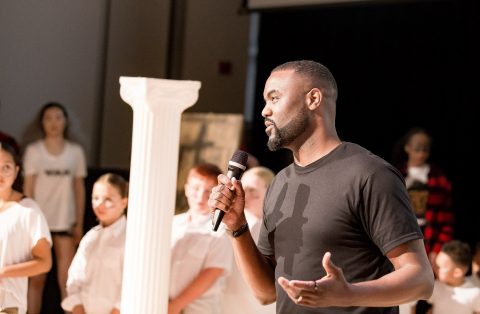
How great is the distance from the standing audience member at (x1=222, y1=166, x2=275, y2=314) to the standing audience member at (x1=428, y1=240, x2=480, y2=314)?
3.40 feet

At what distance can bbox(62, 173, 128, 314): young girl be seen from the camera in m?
3.53

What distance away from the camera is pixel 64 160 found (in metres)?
5.44

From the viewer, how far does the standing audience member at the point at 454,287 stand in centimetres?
424

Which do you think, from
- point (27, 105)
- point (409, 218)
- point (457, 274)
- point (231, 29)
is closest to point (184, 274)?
point (457, 274)

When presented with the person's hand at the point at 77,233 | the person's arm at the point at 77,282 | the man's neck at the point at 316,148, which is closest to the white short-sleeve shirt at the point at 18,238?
the person's arm at the point at 77,282

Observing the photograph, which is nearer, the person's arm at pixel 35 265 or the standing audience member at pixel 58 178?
the person's arm at pixel 35 265

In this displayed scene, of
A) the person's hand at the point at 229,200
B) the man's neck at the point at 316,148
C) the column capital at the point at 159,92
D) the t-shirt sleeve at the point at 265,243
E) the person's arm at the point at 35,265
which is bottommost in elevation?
the person's arm at the point at 35,265

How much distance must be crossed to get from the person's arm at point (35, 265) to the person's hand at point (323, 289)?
6.36 ft

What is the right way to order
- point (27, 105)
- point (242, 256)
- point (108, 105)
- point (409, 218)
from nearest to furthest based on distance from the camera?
point (409, 218)
point (242, 256)
point (27, 105)
point (108, 105)

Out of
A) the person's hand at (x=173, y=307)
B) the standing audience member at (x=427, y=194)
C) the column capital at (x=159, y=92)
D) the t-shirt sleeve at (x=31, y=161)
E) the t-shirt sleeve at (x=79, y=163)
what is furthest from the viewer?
the t-shirt sleeve at (x=79, y=163)

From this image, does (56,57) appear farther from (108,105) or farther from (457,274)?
(457,274)

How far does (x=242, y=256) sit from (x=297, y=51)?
230 inches

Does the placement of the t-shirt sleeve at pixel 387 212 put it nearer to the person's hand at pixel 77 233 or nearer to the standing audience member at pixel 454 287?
the standing audience member at pixel 454 287

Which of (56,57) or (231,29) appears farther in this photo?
(231,29)
